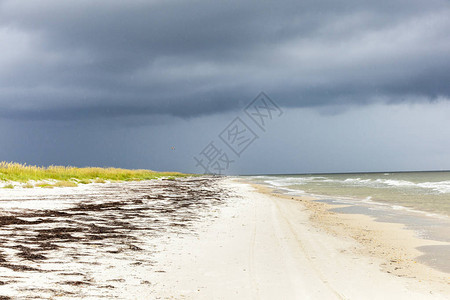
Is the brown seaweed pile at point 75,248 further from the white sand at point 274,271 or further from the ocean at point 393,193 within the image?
the ocean at point 393,193

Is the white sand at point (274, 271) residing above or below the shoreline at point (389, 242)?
above

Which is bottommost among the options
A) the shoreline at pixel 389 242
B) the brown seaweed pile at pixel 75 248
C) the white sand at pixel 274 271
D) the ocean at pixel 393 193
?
the ocean at pixel 393 193

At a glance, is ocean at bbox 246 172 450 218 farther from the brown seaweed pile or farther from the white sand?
the brown seaweed pile

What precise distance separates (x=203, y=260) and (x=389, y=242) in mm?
5119

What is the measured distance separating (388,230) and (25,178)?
24.4 m

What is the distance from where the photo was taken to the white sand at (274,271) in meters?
4.58

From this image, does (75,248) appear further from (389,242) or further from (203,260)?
(389,242)

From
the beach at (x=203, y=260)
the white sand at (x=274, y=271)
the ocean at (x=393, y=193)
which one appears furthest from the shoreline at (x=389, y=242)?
the ocean at (x=393, y=193)

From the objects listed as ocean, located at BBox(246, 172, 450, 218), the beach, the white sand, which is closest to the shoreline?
the beach

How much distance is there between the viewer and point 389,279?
5.32 m

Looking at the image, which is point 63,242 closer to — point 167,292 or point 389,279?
point 167,292

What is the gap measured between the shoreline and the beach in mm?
29

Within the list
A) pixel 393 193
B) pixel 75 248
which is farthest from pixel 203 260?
pixel 393 193

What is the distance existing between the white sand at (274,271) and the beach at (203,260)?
16 mm
